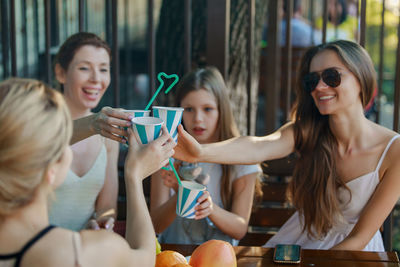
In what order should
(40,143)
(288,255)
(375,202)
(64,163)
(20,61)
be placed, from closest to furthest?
(40,143) < (64,163) < (288,255) < (375,202) < (20,61)

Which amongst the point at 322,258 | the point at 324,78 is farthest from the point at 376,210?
the point at 324,78

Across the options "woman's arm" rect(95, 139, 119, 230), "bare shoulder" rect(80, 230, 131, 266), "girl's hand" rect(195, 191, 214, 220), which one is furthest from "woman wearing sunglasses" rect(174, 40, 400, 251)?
"bare shoulder" rect(80, 230, 131, 266)

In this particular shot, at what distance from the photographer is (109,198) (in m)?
2.66

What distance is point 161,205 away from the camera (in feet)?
8.70

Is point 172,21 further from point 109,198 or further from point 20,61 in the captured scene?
point 20,61

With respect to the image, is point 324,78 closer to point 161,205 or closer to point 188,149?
point 188,149

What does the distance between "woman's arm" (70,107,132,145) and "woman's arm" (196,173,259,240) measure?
0.72m

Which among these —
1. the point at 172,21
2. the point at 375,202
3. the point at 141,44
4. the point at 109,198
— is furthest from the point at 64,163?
the point at 141,44

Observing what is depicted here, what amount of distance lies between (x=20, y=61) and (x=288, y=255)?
6.27 metres

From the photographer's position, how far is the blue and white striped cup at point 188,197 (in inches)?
76.5

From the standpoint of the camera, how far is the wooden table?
1921 mm

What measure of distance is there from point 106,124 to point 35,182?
2.29ft

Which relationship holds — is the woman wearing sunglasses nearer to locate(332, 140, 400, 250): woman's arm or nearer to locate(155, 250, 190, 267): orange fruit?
locate(332, 140, 400, 250): woman's arm

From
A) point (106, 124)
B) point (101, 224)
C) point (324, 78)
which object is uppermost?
point (324, 78)
